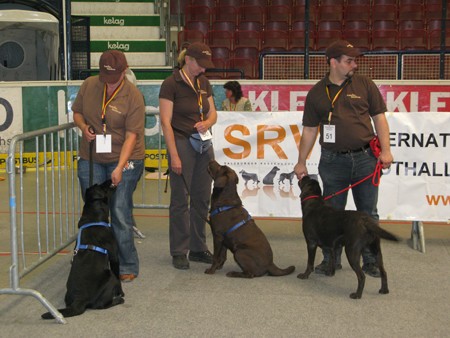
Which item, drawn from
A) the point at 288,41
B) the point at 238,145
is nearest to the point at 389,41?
the point at 288,41

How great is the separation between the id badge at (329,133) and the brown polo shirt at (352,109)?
2 centimetres

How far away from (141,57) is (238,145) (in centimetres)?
873

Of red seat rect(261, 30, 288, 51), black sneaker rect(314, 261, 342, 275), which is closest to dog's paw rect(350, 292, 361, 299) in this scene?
black sneaker rect(314, 261, 342, 275)

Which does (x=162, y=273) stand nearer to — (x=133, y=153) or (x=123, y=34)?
(x=133, y=153)

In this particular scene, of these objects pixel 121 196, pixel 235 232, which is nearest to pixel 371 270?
pixel 235 232

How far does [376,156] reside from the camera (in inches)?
212

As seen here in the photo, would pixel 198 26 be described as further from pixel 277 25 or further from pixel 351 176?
pixel 351 176

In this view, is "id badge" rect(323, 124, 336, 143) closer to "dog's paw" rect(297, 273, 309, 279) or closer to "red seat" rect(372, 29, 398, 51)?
"dog's paw" rect(297, 273, 309, 279)

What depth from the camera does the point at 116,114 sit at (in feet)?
16.7

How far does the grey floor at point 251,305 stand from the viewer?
4430 millimetres

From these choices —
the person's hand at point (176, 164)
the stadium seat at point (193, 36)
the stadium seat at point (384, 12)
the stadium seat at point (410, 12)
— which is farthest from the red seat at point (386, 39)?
the person's hand at point (176, 164)

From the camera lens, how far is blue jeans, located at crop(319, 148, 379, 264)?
5.39 meters

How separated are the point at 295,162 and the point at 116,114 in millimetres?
2060

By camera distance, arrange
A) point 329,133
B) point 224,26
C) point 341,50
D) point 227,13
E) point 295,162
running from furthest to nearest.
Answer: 1. point 227,13
2. point 224,26
3. point 295,162
4. point 329,133
5. point 341,50
